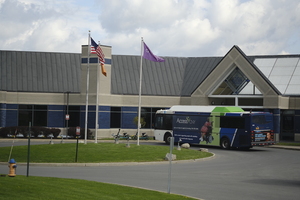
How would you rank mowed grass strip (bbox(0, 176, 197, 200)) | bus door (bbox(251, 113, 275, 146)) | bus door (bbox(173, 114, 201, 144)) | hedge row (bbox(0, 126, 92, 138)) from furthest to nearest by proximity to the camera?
hedge row (bbox(0, 126, 92, 138)), bus door (bbox(173, 114, 201, 144)), bus door (bbox(251, 113, 275, 146)), mowed grass strip (bbox(0, 176, 197, 200))

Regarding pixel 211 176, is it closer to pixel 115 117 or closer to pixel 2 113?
pixel 115 117

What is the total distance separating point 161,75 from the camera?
57.5 meters

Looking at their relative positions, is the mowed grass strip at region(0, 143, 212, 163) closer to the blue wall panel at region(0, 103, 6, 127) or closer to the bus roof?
the bus roof

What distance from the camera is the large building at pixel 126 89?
1943 inches

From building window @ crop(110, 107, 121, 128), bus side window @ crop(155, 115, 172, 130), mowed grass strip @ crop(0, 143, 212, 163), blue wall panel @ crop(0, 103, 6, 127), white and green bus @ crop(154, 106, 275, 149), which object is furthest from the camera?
building window @ crop(110, 107, 121, 128)

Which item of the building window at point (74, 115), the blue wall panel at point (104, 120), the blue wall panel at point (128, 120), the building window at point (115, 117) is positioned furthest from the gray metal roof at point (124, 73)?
the blue wall panel at point (104, 120)

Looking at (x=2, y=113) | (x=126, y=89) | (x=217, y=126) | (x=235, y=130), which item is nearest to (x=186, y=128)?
(x=217, y=126)

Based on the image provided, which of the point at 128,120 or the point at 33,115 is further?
the point at 128,120

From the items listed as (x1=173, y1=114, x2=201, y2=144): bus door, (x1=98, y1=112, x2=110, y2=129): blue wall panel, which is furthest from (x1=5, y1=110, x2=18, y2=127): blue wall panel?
(x1=173, y1=114, x2=201, y2=144): bus door

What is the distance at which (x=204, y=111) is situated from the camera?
135ft

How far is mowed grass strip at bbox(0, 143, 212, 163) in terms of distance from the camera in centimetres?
2739

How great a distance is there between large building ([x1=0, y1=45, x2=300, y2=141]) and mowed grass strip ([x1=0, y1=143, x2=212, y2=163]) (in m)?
18.0

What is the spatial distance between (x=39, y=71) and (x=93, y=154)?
91.2ft

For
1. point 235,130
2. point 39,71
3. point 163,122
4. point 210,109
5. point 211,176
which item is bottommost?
point 211,176
